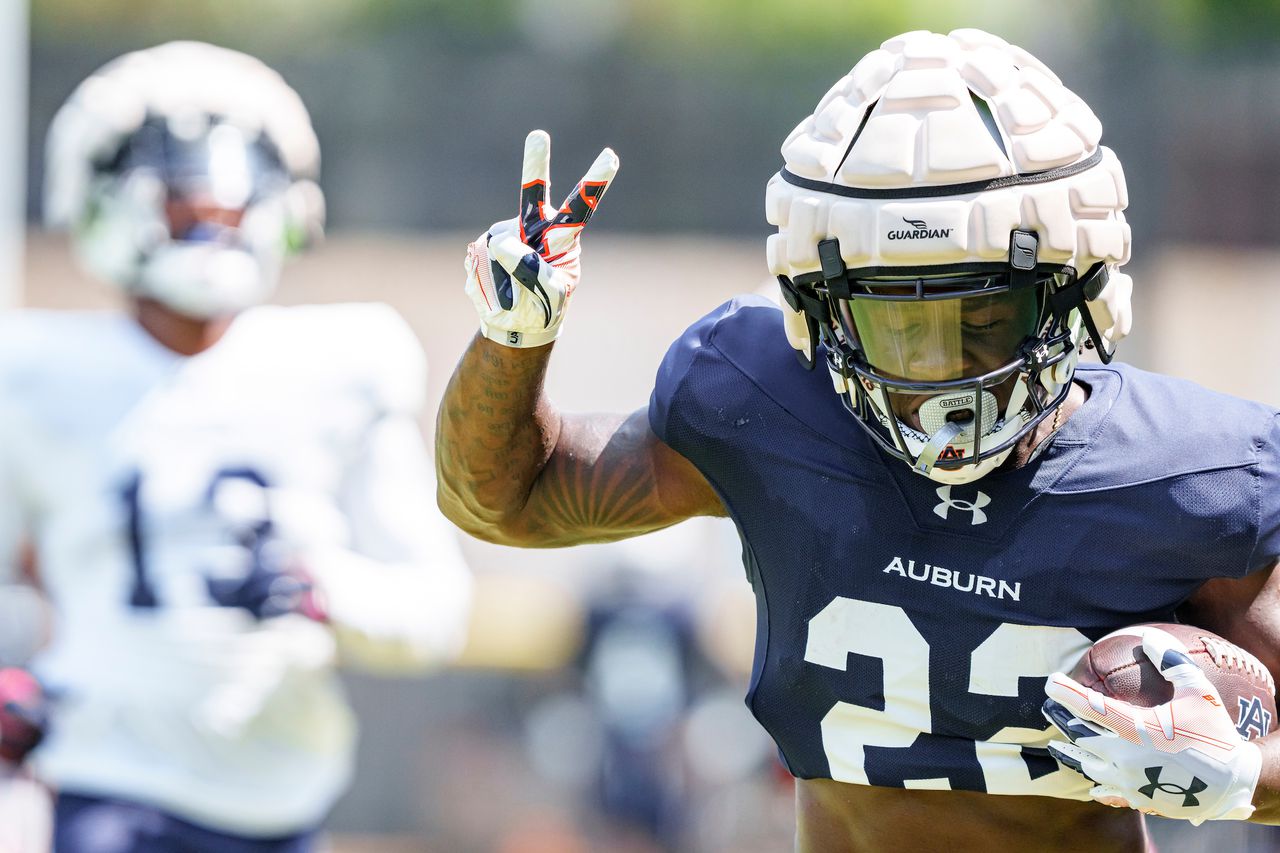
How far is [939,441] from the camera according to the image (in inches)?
88.7

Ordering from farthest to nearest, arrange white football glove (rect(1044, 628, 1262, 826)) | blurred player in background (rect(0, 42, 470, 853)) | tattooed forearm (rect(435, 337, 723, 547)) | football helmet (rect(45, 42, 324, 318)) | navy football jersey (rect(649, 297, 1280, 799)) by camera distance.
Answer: football helmet (rect(45, 42, 324, 318))
blurred player in background (rect(0, 42, 470, 853))
tattooed forearm (rect(435, 337, 723, 547))
navy football jersey (rect(649, 297, 1280, 799))
white football glove (rect(1044, 628, 1262, 826))

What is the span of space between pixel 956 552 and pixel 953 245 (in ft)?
1.43

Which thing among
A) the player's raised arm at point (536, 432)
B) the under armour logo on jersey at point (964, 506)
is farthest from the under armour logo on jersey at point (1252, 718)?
Result: the player's raised arm at point (536, 432)

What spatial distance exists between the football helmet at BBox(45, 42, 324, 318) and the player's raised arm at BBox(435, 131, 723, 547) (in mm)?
1445

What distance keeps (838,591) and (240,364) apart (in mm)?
1910

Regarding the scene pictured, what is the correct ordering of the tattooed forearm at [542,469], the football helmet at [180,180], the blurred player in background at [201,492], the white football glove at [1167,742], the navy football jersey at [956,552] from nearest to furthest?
the white football glove at [1167,742] < the navy football jersey at [956,552] < the tattooed forearm at [542,469] < the blurred player in background at [201,492] < the football helmet at [180,180]

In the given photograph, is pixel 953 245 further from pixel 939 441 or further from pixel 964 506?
pixel 964 506

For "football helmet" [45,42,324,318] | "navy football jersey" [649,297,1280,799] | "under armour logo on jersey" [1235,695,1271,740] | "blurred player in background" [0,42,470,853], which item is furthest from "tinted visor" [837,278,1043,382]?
"football helmet" [45,42,324,318]

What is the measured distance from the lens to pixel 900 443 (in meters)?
2.30

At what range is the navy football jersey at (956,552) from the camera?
2.33 metres

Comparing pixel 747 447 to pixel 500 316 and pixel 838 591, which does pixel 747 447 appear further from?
pixel 500 316

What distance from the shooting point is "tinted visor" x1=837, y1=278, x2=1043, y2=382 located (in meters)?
2.25

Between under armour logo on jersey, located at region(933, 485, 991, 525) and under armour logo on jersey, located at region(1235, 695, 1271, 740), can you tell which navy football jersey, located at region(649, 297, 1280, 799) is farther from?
under armour logo on jersey, located at region(1235, 695, 1271, 740)

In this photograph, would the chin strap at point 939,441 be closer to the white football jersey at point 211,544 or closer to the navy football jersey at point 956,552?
the navy football jersey at point 956,552
